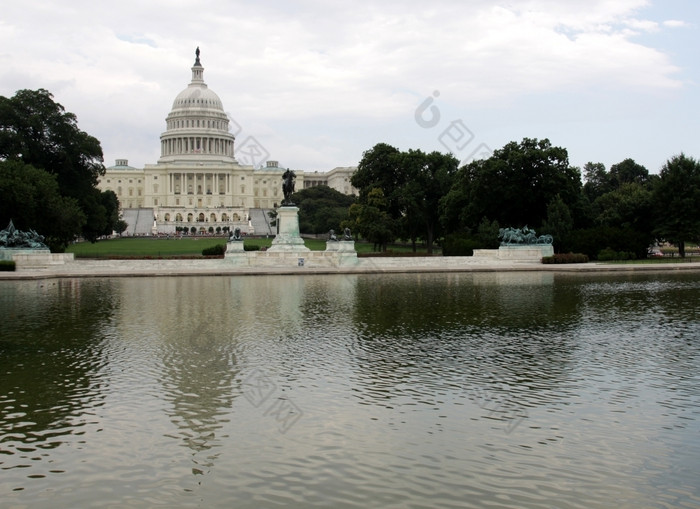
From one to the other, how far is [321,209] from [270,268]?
55.4 m

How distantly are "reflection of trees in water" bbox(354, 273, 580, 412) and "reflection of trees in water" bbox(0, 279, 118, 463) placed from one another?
4.60m

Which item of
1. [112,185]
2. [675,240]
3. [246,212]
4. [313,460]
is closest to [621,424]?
[313,460]

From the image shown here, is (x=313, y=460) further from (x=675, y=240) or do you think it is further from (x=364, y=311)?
(x=675, y=240)

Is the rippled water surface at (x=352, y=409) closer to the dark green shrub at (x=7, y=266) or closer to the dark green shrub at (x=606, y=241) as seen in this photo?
the dark green shrub at (x=7, y=266)

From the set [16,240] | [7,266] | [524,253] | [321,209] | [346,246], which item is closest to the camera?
[7,266]

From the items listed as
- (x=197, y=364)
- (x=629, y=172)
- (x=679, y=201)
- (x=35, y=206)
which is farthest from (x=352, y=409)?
(x=629, y=172)

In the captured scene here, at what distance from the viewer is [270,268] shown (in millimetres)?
43156

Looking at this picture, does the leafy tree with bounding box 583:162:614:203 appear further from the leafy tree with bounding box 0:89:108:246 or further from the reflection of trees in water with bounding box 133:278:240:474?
the reflection of trees in water with bounding box 133:278:240:474

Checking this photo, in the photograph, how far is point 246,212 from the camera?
158375mm

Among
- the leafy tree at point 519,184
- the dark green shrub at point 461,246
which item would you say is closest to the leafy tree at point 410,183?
the leafy tree at point 519,184

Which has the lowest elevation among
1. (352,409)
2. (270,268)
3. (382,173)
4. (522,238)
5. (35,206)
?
(352,409)

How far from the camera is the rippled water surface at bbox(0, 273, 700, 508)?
26.2 feet

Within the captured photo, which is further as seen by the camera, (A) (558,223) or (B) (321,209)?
(B) (321,209)

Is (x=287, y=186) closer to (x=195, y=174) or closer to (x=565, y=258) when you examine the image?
(x=565, y=258)
